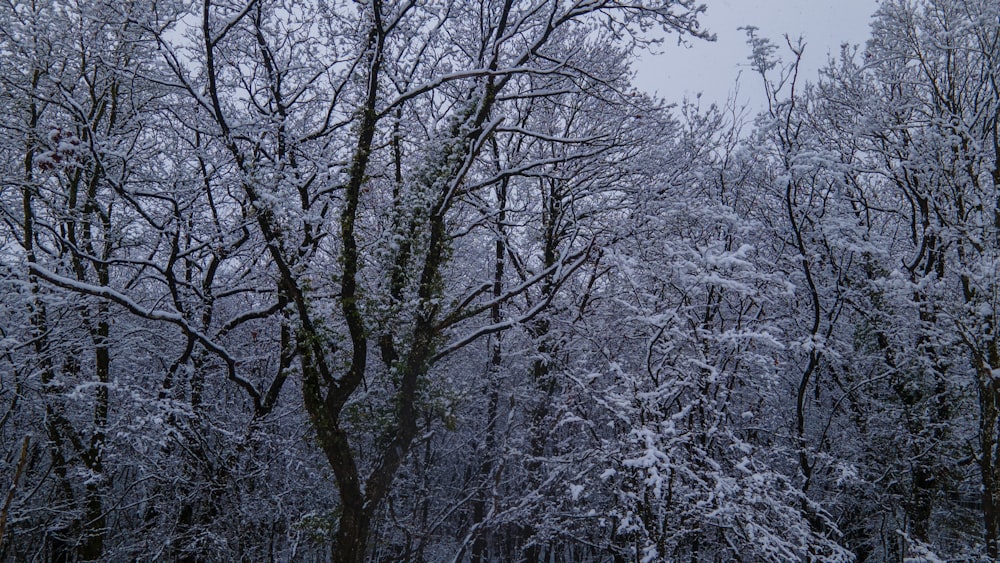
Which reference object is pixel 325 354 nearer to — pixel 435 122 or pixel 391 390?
pixel 391 390

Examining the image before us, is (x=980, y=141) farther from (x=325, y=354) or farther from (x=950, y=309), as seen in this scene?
(x=325, y=354)

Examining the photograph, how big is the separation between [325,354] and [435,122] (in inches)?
197

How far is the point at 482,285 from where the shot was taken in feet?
27.8

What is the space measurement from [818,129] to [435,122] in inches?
301

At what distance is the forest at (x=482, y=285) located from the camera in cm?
676

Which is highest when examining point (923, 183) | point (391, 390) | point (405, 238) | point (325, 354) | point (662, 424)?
point (923, 183)

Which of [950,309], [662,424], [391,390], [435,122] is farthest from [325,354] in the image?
[950,309]

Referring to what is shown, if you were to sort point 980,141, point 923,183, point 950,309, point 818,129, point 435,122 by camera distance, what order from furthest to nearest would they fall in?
1. point 818,129
2. point 435,122
3. point 923,183
4. point 980,141
5. point 950,309

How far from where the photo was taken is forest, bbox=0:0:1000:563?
676cm

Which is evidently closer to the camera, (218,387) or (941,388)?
(941,388)

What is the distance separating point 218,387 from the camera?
11477mm

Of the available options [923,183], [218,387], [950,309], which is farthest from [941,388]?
[218,387]

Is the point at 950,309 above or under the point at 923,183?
under

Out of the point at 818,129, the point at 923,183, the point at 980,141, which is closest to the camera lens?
the point at 980,141
